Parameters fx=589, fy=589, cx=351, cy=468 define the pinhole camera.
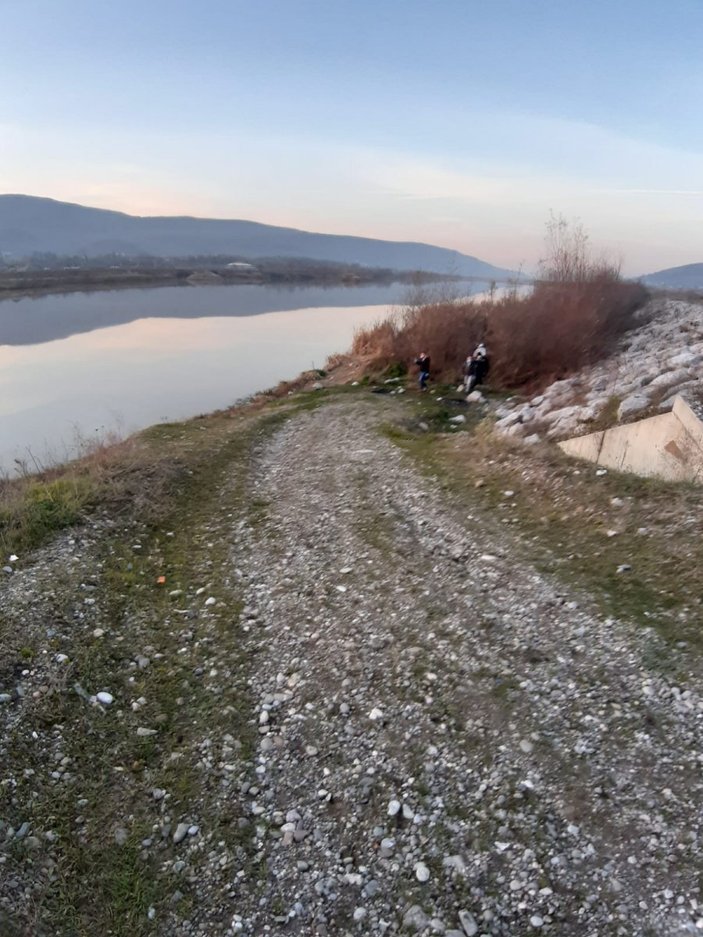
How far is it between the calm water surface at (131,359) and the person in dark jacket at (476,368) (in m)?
10.6

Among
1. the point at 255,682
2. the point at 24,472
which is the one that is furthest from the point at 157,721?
the point at 24,472

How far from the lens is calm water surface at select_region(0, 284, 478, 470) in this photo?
2247 cm

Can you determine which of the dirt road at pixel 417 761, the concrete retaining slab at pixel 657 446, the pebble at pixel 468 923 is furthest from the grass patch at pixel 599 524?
the pebble at pixel 468 923

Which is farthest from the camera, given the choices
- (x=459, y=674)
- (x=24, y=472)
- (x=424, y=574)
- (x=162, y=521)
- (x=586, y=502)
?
(x=24, y=472)

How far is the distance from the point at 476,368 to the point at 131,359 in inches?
869

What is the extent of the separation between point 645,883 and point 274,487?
9724mm

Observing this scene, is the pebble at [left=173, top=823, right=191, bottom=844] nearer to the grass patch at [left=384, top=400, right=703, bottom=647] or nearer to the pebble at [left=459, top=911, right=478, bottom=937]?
the pebble at [left=459, top=911, right=478, bottom=937]

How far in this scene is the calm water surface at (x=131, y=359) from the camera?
2247 centimetres

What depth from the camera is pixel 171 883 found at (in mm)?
4770

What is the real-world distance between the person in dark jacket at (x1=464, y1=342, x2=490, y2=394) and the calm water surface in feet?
34.8

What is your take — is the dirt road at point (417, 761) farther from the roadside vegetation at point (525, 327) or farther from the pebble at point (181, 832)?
the roadside vegetation at point (525, 327)

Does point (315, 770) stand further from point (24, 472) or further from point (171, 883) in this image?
point (24, 472)

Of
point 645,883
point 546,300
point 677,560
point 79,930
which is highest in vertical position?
point 546,300

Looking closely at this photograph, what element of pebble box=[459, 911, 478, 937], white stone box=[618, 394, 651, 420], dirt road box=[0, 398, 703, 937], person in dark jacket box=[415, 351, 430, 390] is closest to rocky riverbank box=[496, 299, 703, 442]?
white stone box=[618, 394, 651, 420]
